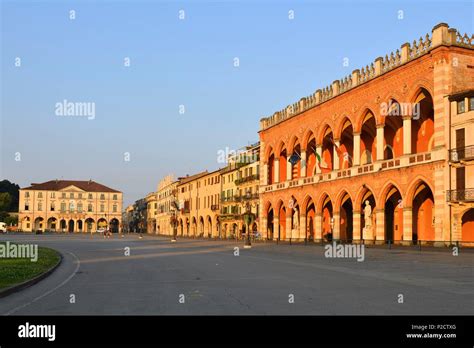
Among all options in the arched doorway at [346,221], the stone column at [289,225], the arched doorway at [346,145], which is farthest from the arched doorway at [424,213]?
the stone column at [289,225]

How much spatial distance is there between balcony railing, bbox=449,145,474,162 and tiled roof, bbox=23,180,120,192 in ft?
436

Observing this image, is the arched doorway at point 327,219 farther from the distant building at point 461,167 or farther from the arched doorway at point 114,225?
the arched doorway at point 114,225

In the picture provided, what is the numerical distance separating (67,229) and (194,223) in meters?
59.4

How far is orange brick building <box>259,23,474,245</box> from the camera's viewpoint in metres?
37.4

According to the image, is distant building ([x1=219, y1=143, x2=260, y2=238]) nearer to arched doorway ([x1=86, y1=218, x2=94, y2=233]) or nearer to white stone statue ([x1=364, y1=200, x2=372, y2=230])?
white stone statue ([x1=364, y1=200, x2=372, y2=230])

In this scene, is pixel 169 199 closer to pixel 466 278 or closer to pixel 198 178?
pixel 198 178

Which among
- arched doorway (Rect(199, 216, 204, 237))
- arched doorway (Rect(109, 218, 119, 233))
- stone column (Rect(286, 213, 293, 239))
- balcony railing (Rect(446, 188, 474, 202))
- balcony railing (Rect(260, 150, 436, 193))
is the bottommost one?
arched doorway (Rect(109, 218, 119, 233))

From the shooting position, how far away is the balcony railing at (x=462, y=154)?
34.8 m

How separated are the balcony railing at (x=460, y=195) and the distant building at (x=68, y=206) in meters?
129

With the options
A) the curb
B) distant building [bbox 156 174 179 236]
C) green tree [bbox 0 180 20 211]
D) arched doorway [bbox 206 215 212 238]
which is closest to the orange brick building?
the curb
